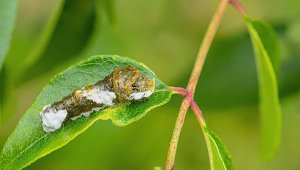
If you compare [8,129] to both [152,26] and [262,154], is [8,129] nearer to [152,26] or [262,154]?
[152,26]

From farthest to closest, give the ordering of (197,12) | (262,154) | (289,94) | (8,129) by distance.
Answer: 1. (197,12)
2. (8,129)
3. (289,94)
4. (262,154)

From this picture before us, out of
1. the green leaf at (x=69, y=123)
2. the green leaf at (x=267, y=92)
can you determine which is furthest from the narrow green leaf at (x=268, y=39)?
the green leaf at (x=69, y=123)

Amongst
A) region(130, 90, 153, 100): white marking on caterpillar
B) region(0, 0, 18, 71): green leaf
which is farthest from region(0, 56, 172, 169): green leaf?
region(0, 0, 18, 71): green leaf

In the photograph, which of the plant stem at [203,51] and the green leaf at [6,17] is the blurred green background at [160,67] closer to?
the green leaf at [6,17]

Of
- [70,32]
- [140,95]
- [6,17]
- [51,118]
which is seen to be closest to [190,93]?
[140,95]

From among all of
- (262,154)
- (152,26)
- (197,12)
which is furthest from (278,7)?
(262,154)

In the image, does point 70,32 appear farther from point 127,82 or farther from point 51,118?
point 51,118
